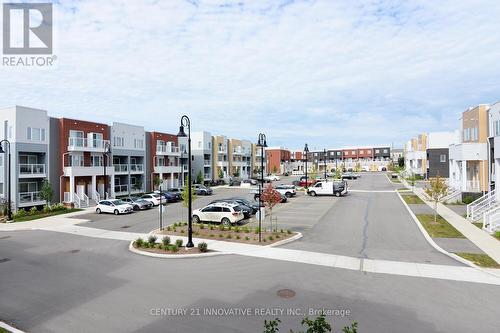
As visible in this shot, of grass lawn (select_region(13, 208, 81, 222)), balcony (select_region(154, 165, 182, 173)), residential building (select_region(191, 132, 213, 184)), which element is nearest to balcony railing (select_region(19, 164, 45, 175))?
grass lawn (select_region(13, 208, 81, 222))

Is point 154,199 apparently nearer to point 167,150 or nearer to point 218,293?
point 167,150

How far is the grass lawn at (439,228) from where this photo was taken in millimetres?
18641

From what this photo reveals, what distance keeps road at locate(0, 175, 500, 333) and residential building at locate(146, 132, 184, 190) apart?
3224 centimetres

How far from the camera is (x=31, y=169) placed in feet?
107

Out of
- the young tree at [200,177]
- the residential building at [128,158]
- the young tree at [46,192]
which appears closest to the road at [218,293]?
the young tree at [46,192]

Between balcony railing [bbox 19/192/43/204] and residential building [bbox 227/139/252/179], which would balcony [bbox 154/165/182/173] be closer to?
balcony railing [bbox 19/192/43/204]

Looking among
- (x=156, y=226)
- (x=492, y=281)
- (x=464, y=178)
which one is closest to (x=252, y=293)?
(x=492, y=281)

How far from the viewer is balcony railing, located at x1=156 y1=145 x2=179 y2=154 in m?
50.5

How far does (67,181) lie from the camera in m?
36.0

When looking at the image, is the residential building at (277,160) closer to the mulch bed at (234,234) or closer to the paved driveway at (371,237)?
the paved driveway at (371,237)

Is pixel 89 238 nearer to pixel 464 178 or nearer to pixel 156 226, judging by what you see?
pixel 156 226

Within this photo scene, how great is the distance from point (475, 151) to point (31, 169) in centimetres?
4375

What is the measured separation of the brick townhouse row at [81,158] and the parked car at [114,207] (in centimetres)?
588

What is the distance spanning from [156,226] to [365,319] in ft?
60.1
